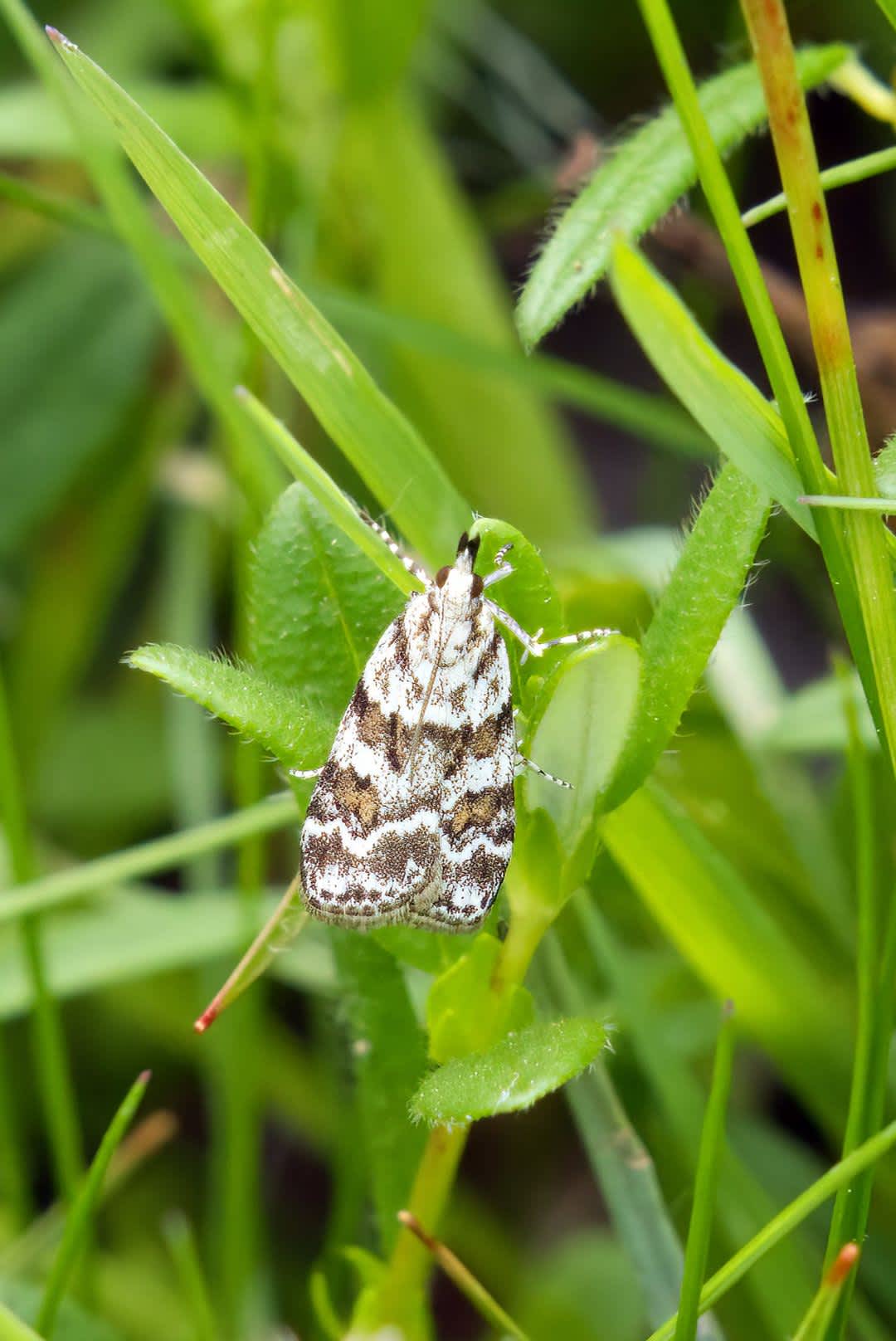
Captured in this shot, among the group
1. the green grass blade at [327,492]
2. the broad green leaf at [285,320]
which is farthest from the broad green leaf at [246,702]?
the broad green leaf at [285,320]

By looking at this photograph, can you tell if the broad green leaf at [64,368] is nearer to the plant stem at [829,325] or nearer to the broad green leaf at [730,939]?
the broad green leaf at [730,939]

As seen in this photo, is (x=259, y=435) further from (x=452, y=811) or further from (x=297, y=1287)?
(x=297, y=1287)

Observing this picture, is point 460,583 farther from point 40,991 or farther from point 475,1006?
point 40,991

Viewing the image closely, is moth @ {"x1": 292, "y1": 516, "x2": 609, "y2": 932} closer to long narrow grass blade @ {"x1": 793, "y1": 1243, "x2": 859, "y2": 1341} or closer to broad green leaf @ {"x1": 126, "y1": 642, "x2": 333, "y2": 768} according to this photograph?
broad green leaf @ {"x1": 126, "y1": 642, "x2": 333, "y2": 768}

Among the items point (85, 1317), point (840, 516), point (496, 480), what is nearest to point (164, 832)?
point (496, 480)

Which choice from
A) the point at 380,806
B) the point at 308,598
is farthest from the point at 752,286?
the point at 380,806

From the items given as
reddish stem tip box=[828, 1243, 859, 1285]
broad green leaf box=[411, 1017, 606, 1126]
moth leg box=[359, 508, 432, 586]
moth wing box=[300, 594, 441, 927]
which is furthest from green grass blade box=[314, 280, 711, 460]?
reddish stem tip box=[828, 1243, 859, 1285]
